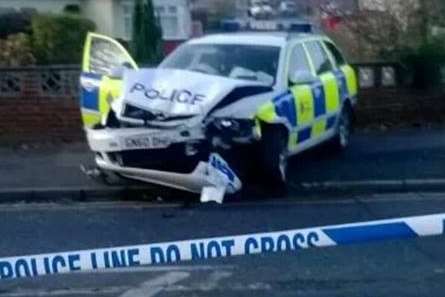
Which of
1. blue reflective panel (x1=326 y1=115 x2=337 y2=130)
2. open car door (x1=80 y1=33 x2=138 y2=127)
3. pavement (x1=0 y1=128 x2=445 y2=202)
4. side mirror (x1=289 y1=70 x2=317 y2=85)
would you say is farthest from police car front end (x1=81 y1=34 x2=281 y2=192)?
blue reflective panel (x1=326 y1=115 x2=337 y2=130)

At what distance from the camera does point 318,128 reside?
15508 mm

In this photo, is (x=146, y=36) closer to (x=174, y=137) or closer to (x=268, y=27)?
(x=268, y=27)

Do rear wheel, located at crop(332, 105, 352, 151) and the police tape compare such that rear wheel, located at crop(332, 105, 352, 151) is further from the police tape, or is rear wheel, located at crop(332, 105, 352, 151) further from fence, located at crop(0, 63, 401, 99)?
the police tape

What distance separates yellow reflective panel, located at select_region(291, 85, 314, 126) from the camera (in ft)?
48.2

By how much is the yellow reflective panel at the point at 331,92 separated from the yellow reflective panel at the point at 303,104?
67cm

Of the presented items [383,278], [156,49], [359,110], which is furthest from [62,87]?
[383,278]

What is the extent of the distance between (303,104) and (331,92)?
120 cm

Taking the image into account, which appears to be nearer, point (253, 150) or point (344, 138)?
point (253, 150)

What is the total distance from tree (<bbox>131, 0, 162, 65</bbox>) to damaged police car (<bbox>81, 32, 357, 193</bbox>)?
13.4 feet

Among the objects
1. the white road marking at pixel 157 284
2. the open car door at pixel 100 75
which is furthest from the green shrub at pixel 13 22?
the white road marking at pixel 157 284

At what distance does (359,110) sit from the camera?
19.1 m

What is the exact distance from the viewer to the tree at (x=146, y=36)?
1997 centimetres

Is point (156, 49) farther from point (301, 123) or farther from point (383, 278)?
point (383, 278)

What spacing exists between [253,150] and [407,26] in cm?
615
